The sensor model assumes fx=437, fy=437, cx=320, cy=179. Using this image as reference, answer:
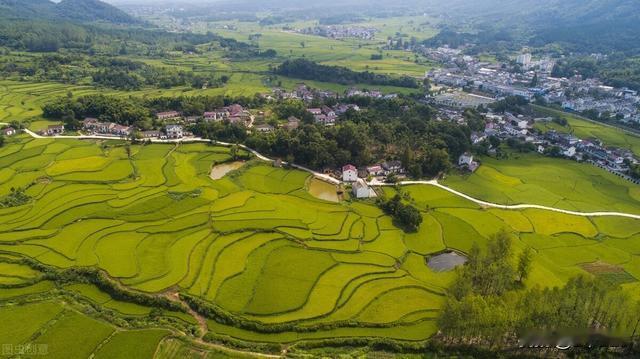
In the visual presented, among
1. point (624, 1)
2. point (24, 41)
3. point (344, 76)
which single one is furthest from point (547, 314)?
point (624, 1)

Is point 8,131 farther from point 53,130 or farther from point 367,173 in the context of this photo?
point 367,173

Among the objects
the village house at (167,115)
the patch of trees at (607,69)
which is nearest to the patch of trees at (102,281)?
the village house at (167,115)

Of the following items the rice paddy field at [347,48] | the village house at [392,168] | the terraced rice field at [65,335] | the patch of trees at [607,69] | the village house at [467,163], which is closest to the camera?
the terraced rice field at [65,335]

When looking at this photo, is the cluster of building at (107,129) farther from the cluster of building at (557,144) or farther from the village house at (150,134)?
the cluster of building at (557,144)

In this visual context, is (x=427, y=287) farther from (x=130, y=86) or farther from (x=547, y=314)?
(x=130, y=86)

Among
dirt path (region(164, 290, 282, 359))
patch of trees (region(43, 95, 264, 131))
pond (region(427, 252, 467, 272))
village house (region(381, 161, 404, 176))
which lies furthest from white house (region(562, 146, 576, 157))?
patch of trees (region(43, 95, 264, 131))

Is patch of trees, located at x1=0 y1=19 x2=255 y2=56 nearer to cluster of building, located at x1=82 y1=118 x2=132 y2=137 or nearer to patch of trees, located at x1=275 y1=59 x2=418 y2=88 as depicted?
patch of trees, located at x1=275 y1=59 x2=418 y2=88
